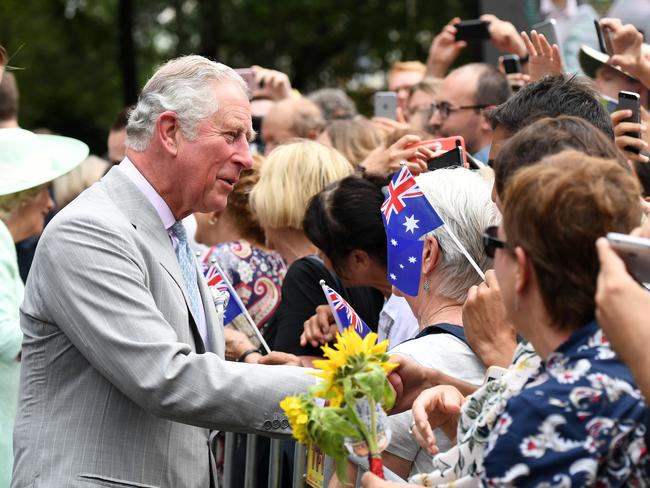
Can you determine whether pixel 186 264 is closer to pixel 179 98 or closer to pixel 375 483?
pixel 179 98

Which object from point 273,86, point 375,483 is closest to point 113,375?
point 375,483

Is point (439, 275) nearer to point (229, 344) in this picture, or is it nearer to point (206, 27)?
point (229, 344)

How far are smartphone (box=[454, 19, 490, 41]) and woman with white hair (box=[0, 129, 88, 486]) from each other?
3150 millimetres

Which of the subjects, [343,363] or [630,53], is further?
[630,53]

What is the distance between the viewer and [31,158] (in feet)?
17.8

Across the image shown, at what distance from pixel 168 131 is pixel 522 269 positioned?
1.87 m

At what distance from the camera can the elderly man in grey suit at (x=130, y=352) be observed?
11.3ft

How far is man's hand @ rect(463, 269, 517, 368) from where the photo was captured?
3.30 metres

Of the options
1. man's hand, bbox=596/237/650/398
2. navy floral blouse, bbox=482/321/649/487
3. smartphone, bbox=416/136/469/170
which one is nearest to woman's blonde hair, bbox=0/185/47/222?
smartphone, bbox=416/136/469/170

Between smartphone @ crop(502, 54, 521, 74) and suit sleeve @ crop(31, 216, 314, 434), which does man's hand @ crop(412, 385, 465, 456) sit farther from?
smartphone @ crop(502, 54, 521, 74)

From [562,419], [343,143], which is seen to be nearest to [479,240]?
[562,419]

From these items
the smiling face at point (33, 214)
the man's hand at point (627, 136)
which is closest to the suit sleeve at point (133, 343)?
the man's hand at point (627, 136)

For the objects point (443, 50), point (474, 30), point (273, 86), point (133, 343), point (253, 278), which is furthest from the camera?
point (273, 86)

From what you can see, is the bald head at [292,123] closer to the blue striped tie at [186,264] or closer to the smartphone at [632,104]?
the smartphone at [632,104]
